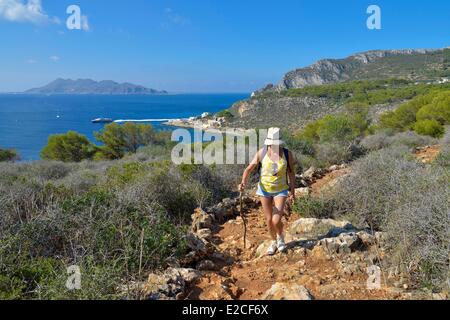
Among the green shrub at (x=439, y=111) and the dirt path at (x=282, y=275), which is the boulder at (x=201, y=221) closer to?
the dirt path at (x=282, y=275)

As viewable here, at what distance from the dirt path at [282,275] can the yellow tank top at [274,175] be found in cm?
81

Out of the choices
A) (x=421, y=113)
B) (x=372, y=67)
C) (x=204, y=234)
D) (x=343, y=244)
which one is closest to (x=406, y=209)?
(x=343, y=244)

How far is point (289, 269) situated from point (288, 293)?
34.9 inches

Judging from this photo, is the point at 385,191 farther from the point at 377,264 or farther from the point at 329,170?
the point at 329,170

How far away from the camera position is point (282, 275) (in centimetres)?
377

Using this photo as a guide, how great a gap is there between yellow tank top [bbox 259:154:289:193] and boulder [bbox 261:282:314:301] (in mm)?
1361

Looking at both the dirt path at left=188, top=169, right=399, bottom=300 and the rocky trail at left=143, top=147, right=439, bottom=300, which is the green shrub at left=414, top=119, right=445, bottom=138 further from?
the dirt path at left=188, top=169, right=399, bottom=300

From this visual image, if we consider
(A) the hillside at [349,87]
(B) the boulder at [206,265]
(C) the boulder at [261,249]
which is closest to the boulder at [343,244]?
(C) the boulder at [261,249]

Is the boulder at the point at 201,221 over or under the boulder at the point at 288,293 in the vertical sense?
under

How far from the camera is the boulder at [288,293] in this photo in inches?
117
